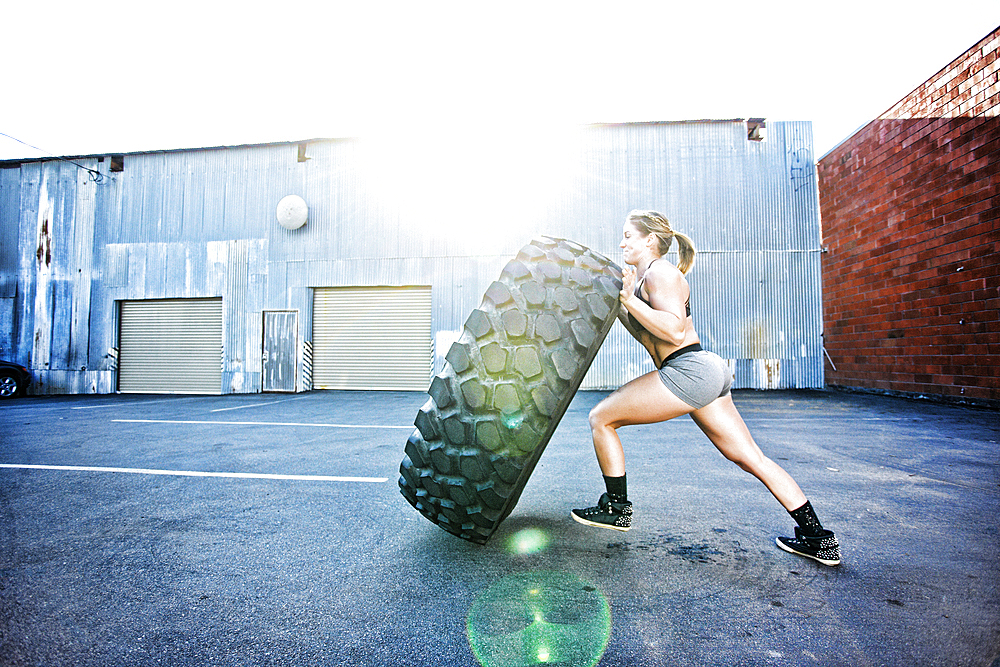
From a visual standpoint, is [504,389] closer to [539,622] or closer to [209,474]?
[539,622]

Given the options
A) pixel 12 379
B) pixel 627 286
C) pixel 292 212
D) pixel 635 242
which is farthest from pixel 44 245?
pixel 627 286

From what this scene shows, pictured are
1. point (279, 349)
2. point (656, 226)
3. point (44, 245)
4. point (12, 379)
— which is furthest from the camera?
point (44, 245)

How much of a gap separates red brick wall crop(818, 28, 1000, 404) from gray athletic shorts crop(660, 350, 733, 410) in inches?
346

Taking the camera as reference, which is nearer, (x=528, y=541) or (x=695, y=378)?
(x=695, y=378)

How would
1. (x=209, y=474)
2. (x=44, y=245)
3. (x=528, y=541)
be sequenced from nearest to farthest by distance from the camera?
(x=528, y=541), (x=209, y=474), (x=44, y=245)

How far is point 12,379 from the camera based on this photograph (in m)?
12.9

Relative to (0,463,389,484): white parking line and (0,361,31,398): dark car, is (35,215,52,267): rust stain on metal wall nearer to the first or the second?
(0,361,31,398): dark car

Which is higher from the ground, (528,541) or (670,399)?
(670,399)

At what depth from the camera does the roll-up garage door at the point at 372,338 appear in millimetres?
12969

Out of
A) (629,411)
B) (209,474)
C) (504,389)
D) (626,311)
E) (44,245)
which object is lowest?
(209,474)

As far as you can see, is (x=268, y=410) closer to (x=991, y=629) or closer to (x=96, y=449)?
(x=96, y=449)

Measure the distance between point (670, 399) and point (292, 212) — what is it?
13579mm

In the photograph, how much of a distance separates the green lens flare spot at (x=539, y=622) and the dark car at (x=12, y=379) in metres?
17.6

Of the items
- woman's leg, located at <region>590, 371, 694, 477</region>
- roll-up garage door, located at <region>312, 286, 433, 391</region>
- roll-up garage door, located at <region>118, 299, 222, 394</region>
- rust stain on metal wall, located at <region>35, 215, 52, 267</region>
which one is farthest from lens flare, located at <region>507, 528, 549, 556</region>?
rust stain on metal wall, located at <region>35, 215, 52, 267</region>
